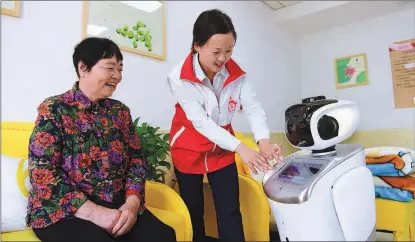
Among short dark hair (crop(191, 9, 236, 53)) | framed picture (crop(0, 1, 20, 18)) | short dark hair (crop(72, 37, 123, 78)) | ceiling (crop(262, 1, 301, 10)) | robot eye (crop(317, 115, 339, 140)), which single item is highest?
ceiling (crop(262, 1, 301, 10))

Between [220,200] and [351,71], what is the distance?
1339mm

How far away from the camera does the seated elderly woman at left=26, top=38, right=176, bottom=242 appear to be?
809 mm

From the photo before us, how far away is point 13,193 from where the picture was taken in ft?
3.12

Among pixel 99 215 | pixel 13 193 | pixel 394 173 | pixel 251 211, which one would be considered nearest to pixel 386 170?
pixel 394 173

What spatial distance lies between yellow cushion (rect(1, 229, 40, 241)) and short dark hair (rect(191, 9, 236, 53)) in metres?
0.74

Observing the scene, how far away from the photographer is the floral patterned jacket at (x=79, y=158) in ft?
2.66

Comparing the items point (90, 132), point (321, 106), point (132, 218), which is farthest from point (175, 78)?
point (321, 106)

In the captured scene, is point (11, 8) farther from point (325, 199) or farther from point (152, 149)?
point (325, 199)

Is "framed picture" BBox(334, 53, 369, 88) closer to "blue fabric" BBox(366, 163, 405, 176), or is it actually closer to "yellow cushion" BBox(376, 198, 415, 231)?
"blue fabric" BBox(366, 163, 405, 176)

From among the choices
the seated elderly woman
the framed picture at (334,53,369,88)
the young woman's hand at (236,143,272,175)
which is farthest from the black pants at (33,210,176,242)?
the framed picture at (334,53,369,88)

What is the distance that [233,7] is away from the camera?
232 cm

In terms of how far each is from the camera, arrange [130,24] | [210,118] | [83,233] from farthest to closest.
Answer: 1. [130,24]
2. [210,118]
3. [83,233]

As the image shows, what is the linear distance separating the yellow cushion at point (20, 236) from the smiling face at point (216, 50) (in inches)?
27.9

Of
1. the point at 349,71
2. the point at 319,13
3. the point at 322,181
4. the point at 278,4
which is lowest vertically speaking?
the point at 322,181
